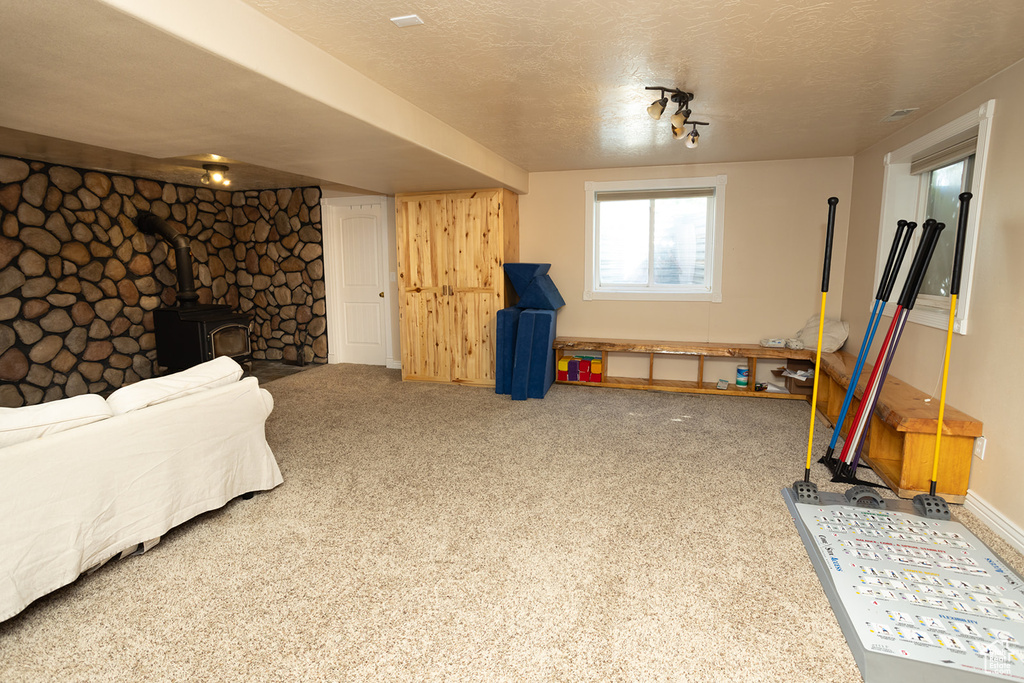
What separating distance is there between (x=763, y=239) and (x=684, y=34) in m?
3.33

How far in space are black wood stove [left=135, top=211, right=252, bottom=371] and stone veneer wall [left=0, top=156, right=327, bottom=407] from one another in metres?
0.17

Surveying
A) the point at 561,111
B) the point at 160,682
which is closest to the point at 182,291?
the point at 561,111

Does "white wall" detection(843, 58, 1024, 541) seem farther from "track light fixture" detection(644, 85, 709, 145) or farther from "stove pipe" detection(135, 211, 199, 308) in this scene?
"stove pipe" detection(135, 211, 199, 308)

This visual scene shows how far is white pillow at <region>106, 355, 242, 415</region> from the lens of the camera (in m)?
2.37

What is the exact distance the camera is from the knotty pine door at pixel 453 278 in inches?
208

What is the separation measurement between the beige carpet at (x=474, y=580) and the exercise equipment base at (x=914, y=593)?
0.09 metres

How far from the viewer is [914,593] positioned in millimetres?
2031

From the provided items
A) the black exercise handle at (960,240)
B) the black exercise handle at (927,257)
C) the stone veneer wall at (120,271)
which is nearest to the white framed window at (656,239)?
the black exercise handle at (927,257)

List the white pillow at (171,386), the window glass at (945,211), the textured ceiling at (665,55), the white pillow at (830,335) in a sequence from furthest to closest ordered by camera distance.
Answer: the white pillow at (830,335) → the window glass at (945,211) → the white pillow at (171,386) → the textured ceiling at (665,55)

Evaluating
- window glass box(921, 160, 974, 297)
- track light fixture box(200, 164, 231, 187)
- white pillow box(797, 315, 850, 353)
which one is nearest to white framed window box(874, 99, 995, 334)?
window glass box(921, 160, 974, 297)

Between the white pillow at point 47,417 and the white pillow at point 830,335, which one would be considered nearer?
the white pillow at point 47,417

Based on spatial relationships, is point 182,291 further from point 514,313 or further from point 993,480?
point 993,480

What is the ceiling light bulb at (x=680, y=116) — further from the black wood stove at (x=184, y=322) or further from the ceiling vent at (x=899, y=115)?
the black wood stove at (x=184, y=322)

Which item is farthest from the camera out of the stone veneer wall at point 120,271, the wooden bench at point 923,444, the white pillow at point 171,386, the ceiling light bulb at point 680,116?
the stone veneer wall at point 120,271
